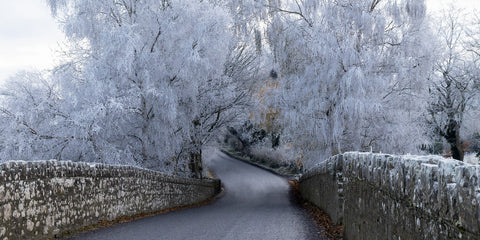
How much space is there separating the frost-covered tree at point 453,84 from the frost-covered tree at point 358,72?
9.74 metres

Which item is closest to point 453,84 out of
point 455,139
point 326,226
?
point 455,139

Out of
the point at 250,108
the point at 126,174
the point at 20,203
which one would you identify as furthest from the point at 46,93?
the point at 250,108

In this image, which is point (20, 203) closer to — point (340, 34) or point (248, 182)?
point (340, 34)

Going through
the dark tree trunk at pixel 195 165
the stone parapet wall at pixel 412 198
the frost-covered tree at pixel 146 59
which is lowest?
the dark tree trunk at pixel 195 165

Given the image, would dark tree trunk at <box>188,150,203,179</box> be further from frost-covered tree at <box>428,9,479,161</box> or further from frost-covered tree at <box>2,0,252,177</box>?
frost-covered tree at <box>428,9,479,161</box>

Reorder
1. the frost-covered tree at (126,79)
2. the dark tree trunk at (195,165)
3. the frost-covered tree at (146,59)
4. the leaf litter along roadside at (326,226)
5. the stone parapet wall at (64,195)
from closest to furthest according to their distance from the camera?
the stone parapet wall at (64,195), the leaf litter along roadside at (326,226), the frost-covered tree at (126,79), the frost-covered tree at (146,59), the dark tree trunk at (195,165)

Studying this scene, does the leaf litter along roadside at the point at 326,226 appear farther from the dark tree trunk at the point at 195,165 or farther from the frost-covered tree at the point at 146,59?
the dark tree trunk at the point at 195,165

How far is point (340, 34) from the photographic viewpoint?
15992 millimetres

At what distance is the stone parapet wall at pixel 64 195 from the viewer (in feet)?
22.0

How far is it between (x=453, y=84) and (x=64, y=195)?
24.6m

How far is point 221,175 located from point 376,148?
26429 mm

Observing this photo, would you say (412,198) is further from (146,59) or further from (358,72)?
(146,59)

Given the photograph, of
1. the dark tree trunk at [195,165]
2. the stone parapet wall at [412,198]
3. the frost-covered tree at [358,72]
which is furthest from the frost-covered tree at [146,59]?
the stone parapet wall at [412,198]

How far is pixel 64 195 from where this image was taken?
833 cm
